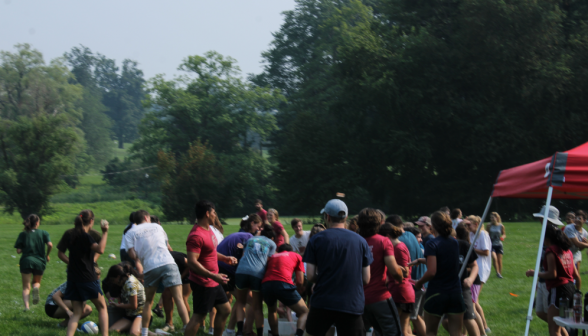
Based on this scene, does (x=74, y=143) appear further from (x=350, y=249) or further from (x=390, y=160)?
(x=350, y=249)

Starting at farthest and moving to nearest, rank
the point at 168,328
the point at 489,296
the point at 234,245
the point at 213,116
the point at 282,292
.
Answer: the point at 213,116, the point at 489,296, the point at 168,328, the point at 234,245, the point at 282,292

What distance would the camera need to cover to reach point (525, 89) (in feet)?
102

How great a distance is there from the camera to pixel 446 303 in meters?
5.92

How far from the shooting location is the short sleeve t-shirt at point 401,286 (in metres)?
6.50

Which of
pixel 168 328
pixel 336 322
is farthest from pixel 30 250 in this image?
pixel 336 322

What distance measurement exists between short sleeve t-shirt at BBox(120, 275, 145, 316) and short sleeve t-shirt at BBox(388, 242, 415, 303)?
338 cm

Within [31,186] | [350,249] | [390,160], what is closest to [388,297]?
[350,249]

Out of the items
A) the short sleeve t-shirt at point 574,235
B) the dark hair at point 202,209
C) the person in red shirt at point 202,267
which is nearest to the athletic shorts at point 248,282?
the person in red shirt at point 202,267

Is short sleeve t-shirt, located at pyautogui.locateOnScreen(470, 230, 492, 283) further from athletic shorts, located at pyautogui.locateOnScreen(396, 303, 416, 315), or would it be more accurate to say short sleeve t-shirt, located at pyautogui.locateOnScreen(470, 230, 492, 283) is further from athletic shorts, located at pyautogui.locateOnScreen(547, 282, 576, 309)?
athletic shorts, located at pyautogui.locateOnScreen(396, 303, 416, 315)

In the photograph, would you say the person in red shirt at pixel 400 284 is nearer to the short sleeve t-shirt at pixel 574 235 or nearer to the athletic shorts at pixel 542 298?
the athletic shorts at pixel 542 298

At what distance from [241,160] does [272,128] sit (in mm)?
5854

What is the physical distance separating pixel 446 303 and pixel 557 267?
1.34 meters

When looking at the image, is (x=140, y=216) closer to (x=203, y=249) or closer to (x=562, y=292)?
(x=203, y=249)

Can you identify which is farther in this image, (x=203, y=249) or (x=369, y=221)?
(x=203, y=249)
